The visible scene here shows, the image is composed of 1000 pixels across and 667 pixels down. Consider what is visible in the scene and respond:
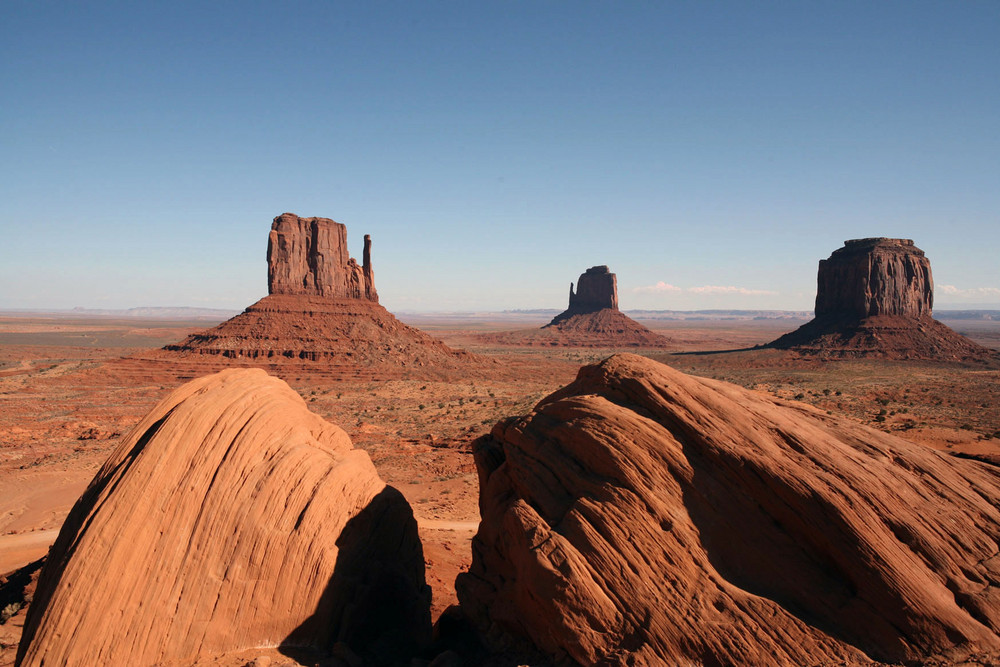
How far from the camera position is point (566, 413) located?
8.68 m

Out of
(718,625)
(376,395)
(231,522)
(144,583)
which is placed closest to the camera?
(718,625)

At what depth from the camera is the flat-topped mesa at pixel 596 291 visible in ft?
456

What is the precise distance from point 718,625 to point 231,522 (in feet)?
21.3

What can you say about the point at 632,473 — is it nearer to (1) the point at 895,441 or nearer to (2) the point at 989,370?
(1) the point at 895,441

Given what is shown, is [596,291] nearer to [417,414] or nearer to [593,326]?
[593,326]

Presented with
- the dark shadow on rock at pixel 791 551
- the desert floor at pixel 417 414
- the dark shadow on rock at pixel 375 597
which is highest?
the dark shadow on rock at pixel 791 551

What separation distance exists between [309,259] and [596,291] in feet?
286

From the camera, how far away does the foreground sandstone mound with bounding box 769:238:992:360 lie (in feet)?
247

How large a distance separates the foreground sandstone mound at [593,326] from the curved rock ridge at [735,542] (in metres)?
109

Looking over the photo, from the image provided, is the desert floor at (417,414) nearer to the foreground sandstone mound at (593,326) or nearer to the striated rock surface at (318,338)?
the striated rock surface at (318,338)

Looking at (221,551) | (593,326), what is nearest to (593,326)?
(593,326)

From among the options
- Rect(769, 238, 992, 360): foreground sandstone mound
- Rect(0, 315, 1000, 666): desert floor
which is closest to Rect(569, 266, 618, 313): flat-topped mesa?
Rect(769, 238, 992, 360): foreground sandstone mound

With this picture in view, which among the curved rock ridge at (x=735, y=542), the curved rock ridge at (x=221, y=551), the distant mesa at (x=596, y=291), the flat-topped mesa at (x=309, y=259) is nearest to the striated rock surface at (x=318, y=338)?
the flat-topped mesa at (x=309, y=259)

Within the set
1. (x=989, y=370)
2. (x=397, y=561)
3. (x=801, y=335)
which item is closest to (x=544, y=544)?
(x=397, y=561)
